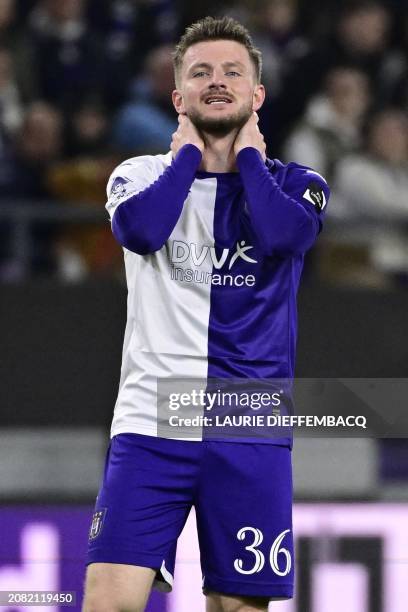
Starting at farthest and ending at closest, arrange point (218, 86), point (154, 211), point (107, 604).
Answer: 1. point (218, 86)
2. point (154, 211)
3. point (107, 604)

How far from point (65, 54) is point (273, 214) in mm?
3366

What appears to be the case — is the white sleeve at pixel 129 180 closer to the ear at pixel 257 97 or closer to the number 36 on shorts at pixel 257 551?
the ear at pixel 257 97

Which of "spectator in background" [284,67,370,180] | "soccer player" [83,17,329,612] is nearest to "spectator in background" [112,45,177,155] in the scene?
"spectator in background" [284,67,370,180]

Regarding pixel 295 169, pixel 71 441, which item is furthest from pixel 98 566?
pixel 71 441

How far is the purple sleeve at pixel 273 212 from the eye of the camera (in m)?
3.17

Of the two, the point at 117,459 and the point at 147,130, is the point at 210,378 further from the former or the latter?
the point at 147,130

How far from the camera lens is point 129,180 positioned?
10.8ft

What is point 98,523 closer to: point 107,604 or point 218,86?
point 107,604

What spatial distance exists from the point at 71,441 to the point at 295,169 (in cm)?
242

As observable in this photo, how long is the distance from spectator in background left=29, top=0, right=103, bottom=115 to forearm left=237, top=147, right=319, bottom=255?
311 centimetres

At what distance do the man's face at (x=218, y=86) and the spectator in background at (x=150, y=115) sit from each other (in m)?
2.51

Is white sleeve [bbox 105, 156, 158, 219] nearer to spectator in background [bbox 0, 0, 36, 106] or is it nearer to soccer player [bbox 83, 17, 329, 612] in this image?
soccer player [bbox 83, 17, 329, 612]

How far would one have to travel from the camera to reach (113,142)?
604 centimetres

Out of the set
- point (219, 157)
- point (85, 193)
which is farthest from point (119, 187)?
point (85, 193)
